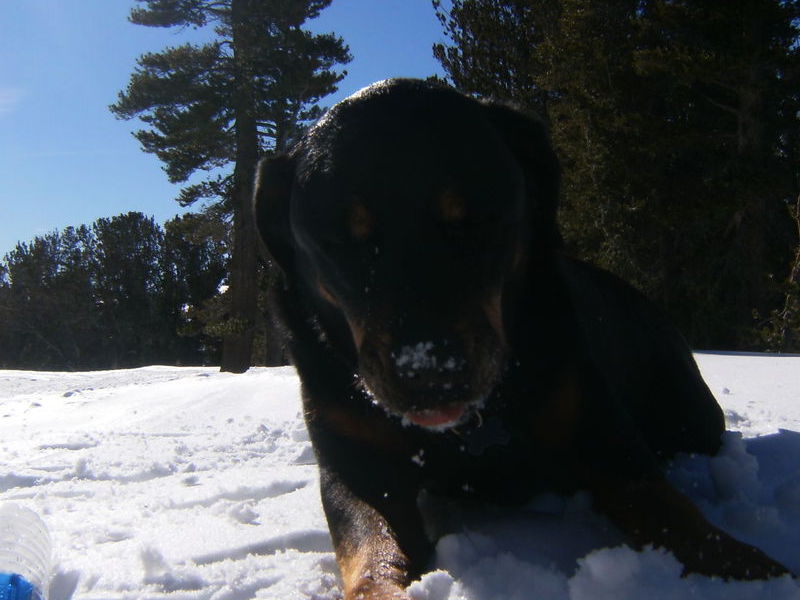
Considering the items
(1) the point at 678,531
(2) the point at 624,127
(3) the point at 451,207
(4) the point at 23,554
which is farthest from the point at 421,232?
(2) the point at 624,127

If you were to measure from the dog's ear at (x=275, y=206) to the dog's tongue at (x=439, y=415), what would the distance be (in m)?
0.99

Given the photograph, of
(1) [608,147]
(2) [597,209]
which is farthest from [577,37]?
(2) [597,209]

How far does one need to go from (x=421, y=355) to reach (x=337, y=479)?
2.37ft

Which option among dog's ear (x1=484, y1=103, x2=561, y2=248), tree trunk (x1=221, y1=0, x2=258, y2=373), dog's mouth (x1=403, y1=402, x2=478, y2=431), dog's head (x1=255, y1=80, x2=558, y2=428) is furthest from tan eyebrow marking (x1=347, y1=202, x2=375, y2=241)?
tree trunk (x1=221, y1=0, x2=258, y2=373)

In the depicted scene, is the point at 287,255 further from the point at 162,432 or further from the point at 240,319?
the point at 240,319

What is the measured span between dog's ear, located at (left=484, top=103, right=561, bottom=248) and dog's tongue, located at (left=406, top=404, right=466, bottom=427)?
88 centimetres

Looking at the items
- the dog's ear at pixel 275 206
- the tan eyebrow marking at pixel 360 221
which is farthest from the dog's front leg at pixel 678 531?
the dog's ear at pixel 275 206

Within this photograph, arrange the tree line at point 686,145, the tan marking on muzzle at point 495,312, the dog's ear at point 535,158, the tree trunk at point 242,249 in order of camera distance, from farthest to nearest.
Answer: the tree trunk at point 242,249 < the tree line at point 686,145 < the dog's ear at point 535,158 < the tan marking on muzzle at point 495,312

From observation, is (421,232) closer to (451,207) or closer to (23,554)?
(451,207)

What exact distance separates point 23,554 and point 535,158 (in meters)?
1.93

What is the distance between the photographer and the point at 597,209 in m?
15.5

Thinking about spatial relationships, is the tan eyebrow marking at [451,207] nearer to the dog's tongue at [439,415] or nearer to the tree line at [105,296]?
the dog's tongue at [439,415]

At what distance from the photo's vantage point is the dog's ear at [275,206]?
2311mm

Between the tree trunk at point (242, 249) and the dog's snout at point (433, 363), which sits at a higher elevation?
the tree trunk at point (242, 249)
